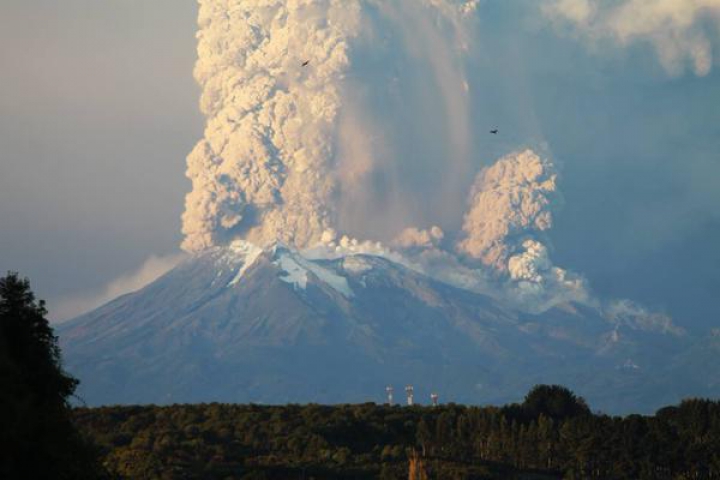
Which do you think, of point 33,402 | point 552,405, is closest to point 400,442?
point 552,405

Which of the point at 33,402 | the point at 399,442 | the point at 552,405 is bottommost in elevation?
the point at 33,402

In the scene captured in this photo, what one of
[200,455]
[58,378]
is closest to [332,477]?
[200,455]

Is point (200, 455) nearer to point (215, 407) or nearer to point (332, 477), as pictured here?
point (332, 477)

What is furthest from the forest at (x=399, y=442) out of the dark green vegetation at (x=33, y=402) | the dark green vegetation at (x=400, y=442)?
the dark green vegetation at (x=33, y=402)

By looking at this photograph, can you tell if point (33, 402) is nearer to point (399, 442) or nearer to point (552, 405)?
point (399, 442)

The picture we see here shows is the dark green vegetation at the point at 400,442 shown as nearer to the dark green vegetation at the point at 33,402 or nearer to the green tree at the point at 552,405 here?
the green tree at the point at 552,405

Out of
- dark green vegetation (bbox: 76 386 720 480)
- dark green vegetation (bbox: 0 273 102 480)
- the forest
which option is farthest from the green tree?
dark green vegetation (bbox: 0 273 102 480)

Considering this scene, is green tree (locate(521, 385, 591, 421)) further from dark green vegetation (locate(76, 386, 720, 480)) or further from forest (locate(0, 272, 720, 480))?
dark green vegetation (locate(76, 386, 720, 480))
